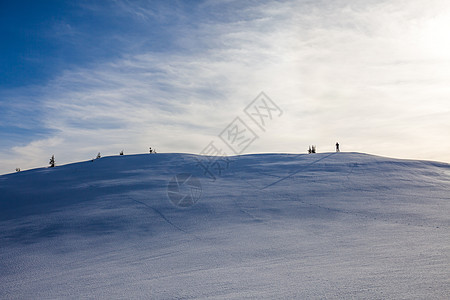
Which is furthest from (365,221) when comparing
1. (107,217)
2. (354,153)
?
(354,153)

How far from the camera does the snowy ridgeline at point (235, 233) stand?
3983 millimetres

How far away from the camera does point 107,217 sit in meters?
7.62

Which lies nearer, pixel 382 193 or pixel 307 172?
pixel 382 193

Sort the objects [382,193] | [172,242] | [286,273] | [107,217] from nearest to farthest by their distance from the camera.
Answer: [286,273], [172,242], [107,217], [382,193]

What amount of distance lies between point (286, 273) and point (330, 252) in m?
1.14

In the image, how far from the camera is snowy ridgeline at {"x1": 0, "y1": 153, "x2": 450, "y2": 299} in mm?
3983

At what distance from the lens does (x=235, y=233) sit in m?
6.41

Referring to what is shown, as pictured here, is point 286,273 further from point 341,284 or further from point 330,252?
point 330,252

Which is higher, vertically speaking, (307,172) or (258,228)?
(307,172)

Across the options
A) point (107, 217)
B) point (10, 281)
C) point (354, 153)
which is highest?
point (354, 153)

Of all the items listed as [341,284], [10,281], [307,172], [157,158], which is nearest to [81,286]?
[10,281]

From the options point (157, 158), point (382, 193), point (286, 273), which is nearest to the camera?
point (286, 273)

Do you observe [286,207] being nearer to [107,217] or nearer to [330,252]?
[330,252]

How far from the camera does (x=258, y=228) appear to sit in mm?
6707
